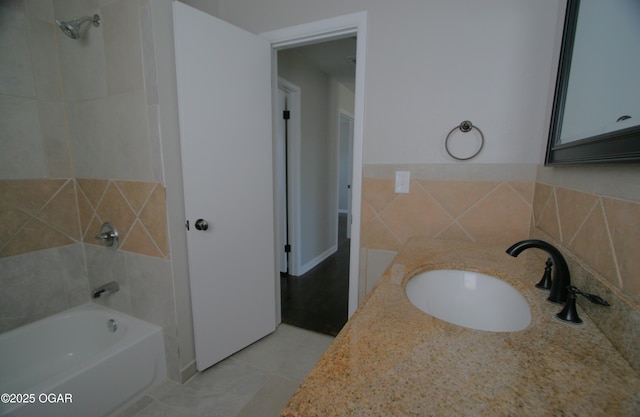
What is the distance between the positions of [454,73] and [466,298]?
1.05 m

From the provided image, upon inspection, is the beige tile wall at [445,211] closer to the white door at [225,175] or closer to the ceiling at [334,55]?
the white door at [225,175]

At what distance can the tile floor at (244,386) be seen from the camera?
1.41 metres

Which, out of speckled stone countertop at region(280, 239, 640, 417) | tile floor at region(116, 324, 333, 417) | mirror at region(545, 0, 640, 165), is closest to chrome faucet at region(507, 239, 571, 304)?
speckled stone countertop at region(280, 239, 640, 417)

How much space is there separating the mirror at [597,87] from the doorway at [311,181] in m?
1.77

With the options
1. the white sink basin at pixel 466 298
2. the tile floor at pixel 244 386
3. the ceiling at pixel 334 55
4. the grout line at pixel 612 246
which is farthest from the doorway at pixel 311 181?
the grout line at pixel 612 246

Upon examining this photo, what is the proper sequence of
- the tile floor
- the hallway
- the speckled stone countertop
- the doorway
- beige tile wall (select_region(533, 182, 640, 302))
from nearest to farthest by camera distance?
the speckled stone countertop
beige tile wall (select_region(533, 182, 640, 302))
the tile floor
the hallway
the doorway

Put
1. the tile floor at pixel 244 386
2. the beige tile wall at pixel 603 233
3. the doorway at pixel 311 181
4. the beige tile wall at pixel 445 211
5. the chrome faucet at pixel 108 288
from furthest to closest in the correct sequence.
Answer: the doorway at pixel 311 181 < the chrome faucet at pixel 108 288 < the tile floor at pixel 244 386 < the beige tile wall at pixel 445 211 < the beige tile wall at pixel 603 233

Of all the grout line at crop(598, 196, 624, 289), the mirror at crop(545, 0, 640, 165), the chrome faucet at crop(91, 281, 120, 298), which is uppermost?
the mirror at crop(545, 0, 640, 165)

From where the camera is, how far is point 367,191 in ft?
5.18

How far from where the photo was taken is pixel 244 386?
1563 millimetres

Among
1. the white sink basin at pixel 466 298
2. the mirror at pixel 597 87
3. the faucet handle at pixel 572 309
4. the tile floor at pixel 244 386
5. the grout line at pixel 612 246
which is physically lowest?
Answer: the tile floor at pixel 244 386

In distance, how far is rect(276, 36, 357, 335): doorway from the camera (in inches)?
99.4

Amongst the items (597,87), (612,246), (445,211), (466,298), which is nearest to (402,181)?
(445,211)

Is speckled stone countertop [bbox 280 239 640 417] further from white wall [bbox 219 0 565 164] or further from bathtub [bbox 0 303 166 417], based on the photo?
bathtub [bbox 0 303 166 417]
